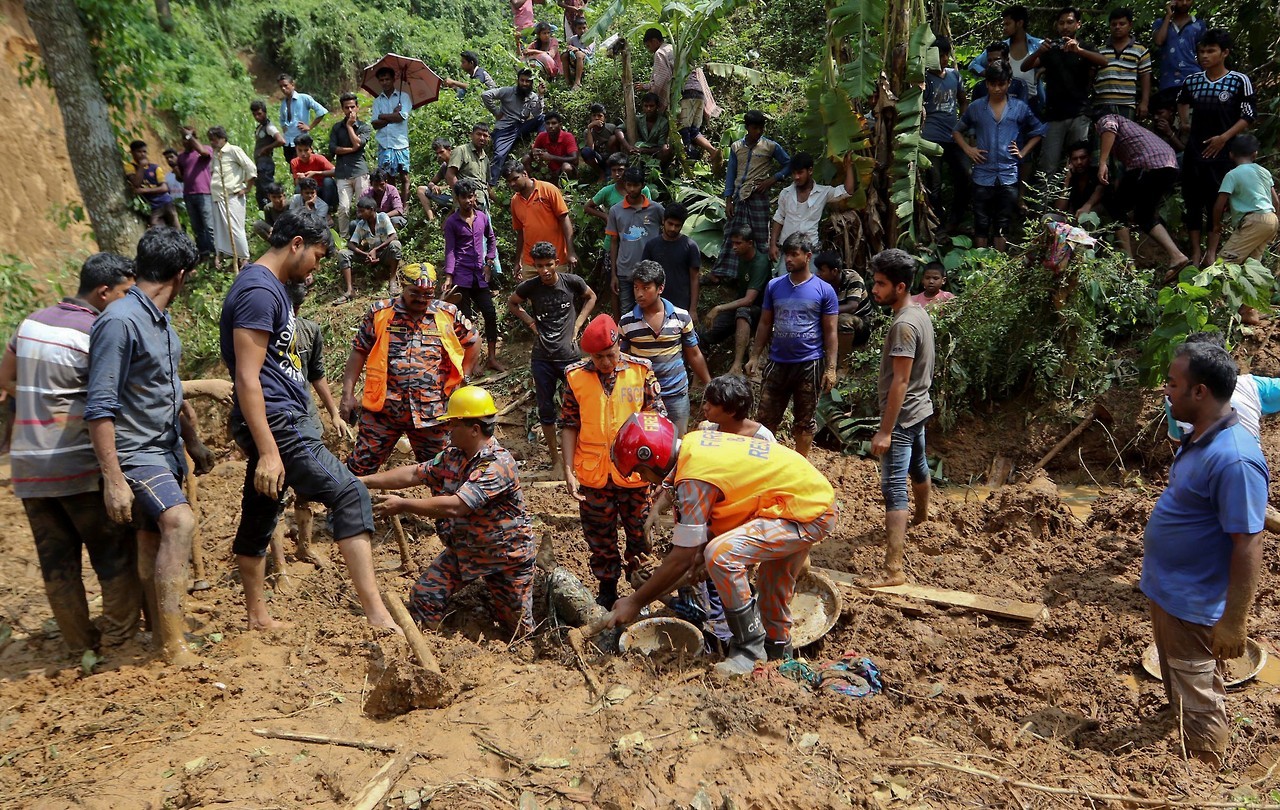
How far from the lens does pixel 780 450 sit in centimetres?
453

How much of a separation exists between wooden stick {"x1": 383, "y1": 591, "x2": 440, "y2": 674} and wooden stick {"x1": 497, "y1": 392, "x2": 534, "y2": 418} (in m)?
4.86

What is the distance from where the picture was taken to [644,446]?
4.32 metres

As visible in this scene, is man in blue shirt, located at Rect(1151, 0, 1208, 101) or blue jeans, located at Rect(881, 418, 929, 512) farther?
man in blue shirt, located at Rect(1151, 0, 1208, 101)

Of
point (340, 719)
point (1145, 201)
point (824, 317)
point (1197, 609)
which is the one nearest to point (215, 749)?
point (340, 719)

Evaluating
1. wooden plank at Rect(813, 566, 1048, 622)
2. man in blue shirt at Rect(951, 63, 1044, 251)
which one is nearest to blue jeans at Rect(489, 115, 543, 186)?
man in blue shirt at Rect(951, 63, 1044, 251)

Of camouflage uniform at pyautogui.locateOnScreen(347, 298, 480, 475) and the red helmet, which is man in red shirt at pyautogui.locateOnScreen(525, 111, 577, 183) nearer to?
camouflage uniform at pyautogui.locateOnScreen(347, 298, 480, 475)

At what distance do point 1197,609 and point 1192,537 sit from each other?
1.01 feet

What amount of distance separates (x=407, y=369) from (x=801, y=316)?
3.04 metres

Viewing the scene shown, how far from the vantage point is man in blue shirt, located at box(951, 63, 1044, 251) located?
8922mm

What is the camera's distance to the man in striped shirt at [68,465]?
450cm

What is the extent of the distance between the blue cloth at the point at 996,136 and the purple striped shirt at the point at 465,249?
513 centimetres

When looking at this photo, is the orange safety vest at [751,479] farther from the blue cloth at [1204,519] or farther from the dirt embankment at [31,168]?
the dirt embankment at [31,168]

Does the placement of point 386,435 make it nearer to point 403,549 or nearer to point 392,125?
point 403,549

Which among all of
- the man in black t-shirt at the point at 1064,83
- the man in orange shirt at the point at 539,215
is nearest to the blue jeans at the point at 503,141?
the man in orange shirt at the point at 539,215
